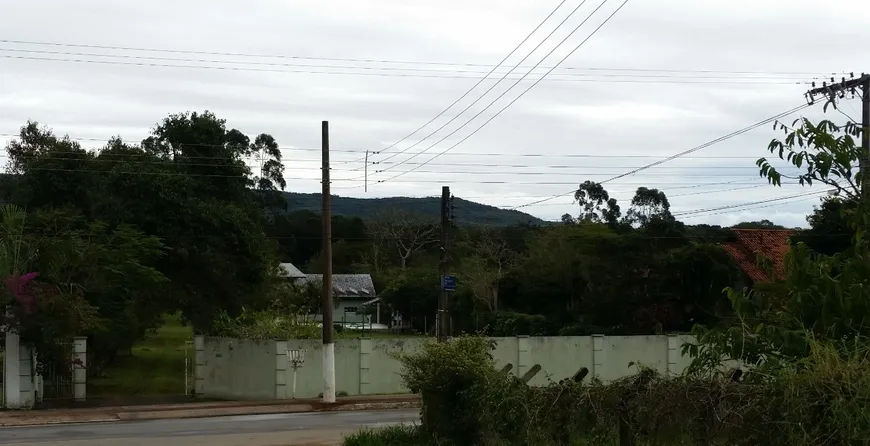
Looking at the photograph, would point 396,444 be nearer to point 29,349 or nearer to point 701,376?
point 701,376

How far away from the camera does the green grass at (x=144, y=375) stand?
29922 mm

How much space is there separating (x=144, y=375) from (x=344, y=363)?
28.1ft

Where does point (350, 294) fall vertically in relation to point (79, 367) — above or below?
above

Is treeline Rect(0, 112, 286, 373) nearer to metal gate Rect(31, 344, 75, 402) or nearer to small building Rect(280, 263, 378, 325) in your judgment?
metal gate Rect(31, 344, 75, 402)

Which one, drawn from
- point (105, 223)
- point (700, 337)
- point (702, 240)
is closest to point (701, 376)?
point (700, 337)

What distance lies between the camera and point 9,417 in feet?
76.5

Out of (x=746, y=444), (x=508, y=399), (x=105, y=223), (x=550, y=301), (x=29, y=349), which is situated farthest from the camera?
(x=550, y=301)

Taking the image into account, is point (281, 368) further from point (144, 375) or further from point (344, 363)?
point (144, 375)

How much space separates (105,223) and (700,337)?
25.1 m

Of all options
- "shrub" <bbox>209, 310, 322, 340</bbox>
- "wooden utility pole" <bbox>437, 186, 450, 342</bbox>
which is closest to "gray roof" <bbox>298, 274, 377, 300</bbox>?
"shrub" <bbox>209, 310, 322, 340</bbox>

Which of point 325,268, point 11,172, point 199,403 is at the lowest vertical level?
point 199,403

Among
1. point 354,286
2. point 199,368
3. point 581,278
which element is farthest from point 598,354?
point 354,286

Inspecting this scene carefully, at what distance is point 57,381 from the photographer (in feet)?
88.4

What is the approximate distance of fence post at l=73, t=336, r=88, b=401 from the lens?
2642 centimetres
